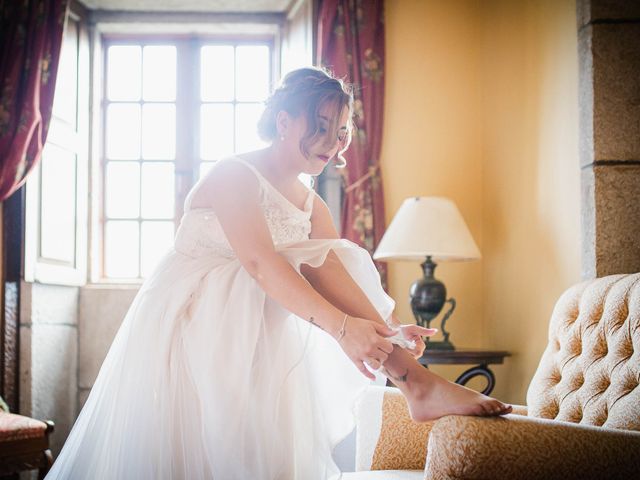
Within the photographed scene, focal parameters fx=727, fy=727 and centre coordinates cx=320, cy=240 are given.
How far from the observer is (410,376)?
4.94 feet

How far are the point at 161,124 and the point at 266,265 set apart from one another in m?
2.67

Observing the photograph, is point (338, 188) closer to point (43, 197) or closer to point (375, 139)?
point (375, 139)

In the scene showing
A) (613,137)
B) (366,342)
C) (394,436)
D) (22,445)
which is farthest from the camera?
(22,445)

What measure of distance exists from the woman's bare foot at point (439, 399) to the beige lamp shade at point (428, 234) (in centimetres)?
153

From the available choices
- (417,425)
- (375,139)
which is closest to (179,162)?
(375,139)

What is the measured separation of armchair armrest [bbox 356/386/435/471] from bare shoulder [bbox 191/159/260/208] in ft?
2.28

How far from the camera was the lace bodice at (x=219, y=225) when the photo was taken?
175 centimetres

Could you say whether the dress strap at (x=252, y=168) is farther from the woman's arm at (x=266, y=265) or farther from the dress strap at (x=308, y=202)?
the dress strap at (x=308, y=202)

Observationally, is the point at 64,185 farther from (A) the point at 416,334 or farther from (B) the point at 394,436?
(A) the point at 416,334

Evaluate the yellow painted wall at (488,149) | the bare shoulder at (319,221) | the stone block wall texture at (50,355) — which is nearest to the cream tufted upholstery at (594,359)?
the bare shoulder at (319,221)

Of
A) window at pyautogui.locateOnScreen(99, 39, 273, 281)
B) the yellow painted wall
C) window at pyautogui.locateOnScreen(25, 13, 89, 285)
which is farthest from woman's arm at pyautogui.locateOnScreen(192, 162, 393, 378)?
window at pyautogui.locateOnScreen(99, 39, 273, 281)

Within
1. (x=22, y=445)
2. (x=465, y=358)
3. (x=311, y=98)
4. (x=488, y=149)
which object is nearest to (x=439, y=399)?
(x=311, y=98)

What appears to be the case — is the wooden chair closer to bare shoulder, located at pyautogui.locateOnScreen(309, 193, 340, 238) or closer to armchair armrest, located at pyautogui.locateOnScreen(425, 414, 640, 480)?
bare shoulder, located at pyautogui.locateOnScreen(309, 193, 340, 238)

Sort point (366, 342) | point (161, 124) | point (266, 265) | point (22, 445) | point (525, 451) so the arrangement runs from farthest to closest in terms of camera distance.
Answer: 1. point (161, 124)
2. point (22, 445)
3. point (266, 265)
4. point (366, 342)
5. point (525, 451)
